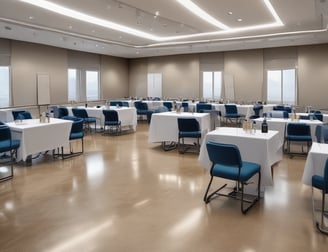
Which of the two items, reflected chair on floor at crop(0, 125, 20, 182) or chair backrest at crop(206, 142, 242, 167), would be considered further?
reflected chair on floor at crop(0, 125, 20, 182)

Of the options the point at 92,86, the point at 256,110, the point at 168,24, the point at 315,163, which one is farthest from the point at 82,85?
the point at 315,163

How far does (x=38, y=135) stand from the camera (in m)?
5.54

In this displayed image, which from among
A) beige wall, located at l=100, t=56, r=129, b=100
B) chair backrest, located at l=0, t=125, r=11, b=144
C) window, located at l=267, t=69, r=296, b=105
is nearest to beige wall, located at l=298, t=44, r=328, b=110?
window, located at l=267, t=69, r=296, b=105

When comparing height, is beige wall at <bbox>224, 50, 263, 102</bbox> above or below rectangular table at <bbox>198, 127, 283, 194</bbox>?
above

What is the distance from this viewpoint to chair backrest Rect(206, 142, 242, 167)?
134 inches

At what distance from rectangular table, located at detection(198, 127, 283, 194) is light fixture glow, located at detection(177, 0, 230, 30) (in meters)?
3.49

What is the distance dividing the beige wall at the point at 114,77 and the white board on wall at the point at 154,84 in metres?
→ 1.48

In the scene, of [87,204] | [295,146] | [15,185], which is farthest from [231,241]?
[295,146]

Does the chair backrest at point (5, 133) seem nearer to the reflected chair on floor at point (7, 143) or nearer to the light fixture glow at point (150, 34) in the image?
the reflected chair on floor at point (7, 143)

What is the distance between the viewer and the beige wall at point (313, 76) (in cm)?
1189

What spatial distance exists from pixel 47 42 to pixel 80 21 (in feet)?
12.6

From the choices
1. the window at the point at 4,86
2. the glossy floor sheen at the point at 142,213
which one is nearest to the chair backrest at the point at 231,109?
the glossy floor sheen at the point at 142,213

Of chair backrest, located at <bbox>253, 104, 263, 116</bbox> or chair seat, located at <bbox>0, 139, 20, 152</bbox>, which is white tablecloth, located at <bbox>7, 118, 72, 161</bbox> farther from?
chair backrest, located at <bbox>253, 104, 263, 116</bbox>

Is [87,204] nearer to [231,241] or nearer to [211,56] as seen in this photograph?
[231,241]
